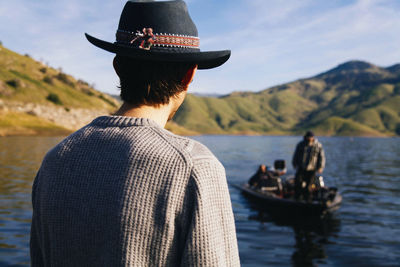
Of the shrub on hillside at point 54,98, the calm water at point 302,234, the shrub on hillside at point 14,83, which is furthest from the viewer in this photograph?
the shrub on hillside at point 54,98

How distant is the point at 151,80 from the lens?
1.90 metres

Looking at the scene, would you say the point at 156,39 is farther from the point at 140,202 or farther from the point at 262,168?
the point at 262,168

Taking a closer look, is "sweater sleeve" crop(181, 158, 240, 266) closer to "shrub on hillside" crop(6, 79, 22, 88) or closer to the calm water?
the calm water

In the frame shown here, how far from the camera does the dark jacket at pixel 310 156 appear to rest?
16.1 metres

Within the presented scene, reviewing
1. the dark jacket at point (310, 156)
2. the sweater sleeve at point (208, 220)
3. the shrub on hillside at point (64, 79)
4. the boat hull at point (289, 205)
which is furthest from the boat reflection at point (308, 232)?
the shrub on hillside at point (64, 79)

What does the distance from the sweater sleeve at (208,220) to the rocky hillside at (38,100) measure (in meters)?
95.7

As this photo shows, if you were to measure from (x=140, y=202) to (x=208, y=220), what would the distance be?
0.31m

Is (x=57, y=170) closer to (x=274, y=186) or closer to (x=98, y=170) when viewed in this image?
(x=98, y=170)

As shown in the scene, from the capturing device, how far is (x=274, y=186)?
21.5m

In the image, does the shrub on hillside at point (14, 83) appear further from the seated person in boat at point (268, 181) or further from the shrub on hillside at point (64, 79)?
the seated person in boat at point (268, 181)

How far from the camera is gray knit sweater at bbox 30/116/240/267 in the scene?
159 cm

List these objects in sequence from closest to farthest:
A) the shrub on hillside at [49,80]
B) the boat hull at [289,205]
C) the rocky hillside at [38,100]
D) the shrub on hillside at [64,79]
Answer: the boat hull at [289,205] → the rocky hillside at [38,100] → the shrub on hillside at [49,80] → the shrub on hillside at [64,79]

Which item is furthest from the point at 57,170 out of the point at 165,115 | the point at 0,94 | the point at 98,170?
the point at 0,94

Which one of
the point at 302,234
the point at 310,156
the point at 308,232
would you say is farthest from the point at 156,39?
the point at 308,232
